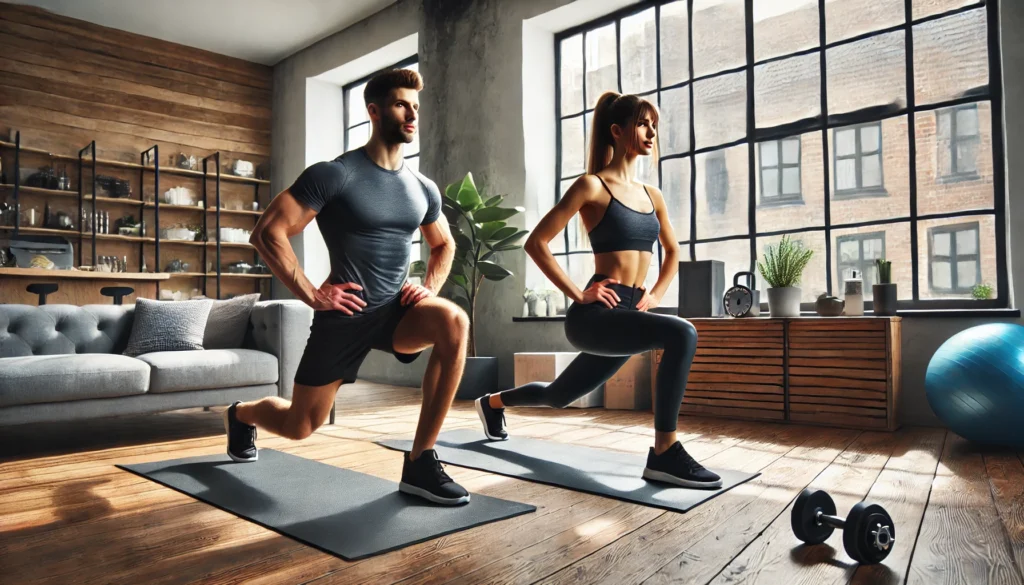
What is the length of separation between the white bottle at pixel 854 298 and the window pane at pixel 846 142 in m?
0.90

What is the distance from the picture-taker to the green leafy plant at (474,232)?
16.9ft

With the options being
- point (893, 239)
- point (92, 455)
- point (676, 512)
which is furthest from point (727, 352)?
point (92, 455)

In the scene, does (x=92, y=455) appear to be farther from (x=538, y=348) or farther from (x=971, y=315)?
(x=971, y=315)

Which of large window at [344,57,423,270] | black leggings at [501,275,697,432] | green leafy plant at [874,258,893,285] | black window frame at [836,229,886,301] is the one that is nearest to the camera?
black leggings at [501,275,697,432]

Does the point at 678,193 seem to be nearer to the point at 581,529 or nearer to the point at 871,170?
the point at 871,170

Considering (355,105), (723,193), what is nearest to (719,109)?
(723,193)

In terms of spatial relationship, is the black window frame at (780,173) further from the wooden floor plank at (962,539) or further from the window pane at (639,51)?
the wooden floor plank at (962,539)

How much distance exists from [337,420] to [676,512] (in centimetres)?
252

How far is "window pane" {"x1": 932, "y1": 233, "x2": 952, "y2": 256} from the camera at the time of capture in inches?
149

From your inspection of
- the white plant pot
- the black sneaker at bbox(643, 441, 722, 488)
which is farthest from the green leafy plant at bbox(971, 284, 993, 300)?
the black sneaker at bbox(643, 441, 722, 488)

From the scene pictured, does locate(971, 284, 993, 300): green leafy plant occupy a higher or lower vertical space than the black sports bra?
lower

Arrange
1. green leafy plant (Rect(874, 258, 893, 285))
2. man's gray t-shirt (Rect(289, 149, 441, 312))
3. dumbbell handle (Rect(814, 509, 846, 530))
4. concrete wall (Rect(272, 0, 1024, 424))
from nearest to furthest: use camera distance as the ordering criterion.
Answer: dumbbell handle (Rect(814, 509, 846, 530)), man's gray t-shirt (Rect(289, 149, 441, 312)), green leafy plant (Rect(874, 258, 893, 285)), concrete wall (Rect(272, 0, 1024, 424))

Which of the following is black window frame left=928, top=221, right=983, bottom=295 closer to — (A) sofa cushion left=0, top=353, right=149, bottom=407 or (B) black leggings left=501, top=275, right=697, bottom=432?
(B) black leggings left=501, top=275, right=697, bottom=432

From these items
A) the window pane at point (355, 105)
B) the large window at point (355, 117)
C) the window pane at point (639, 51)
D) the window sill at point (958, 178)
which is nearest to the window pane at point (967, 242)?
the window sill at point (958, 178)
